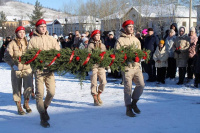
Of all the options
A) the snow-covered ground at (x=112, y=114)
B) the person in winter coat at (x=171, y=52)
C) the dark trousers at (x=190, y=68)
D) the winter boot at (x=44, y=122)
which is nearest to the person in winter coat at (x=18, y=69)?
the snow-covered ground at (x=112, y=114)

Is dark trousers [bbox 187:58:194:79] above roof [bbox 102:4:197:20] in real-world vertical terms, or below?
below

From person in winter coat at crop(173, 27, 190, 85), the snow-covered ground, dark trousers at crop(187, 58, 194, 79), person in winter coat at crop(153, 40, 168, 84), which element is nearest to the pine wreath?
the snow-covered ground

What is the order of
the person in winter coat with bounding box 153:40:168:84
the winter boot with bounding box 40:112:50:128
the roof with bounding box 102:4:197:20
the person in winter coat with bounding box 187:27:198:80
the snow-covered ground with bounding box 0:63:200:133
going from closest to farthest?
the snow-covered ground with bounding box 0:63:200:133, the winter boot with bounding box 40:112:50:128, the person in winter coat with bounding box 187:27:198:80, the person in winter coat with bounding box 153:40:168:84, the roof with bounding box 102:4:197:20

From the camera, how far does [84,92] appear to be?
9789 mm

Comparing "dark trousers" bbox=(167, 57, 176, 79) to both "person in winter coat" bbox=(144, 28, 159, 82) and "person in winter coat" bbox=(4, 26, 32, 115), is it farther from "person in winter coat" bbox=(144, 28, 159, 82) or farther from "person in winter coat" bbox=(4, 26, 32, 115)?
"person in winter coat" bbox=(4, 26, 32, 115)

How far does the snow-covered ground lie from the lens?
5.67m

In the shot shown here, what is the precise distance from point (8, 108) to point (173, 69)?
6.68m

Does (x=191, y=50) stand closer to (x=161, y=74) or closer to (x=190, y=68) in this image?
(x=190, y=68)

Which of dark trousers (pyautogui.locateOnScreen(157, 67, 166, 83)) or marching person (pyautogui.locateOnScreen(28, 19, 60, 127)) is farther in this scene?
dark trousers (pyautogui.locateOnScreen(157, 67, 166, 83))

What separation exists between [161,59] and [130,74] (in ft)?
15.7

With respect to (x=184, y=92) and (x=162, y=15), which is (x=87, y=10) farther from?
(x=184, y=92)

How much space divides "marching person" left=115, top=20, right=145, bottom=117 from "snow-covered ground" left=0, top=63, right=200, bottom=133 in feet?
1.11

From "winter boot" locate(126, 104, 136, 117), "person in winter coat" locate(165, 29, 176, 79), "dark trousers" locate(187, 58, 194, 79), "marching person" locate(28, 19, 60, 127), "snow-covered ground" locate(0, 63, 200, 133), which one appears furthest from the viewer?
"person in winter coat" locate(165, 29, 176, 79)

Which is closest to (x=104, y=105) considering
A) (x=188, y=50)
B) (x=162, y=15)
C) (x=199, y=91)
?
(x=199, y=91)
